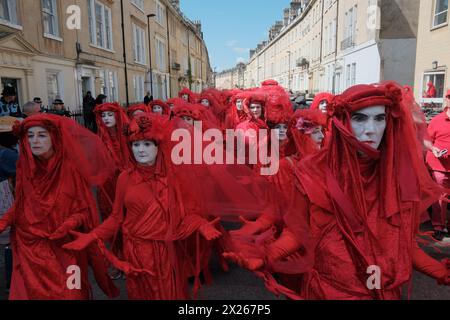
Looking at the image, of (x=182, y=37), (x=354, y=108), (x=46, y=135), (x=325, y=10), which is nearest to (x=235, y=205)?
(x=354, y=108)

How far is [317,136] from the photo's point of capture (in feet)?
12.3

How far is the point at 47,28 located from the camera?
495 inches

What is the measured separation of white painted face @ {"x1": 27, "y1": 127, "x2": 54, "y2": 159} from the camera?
8.74 feet

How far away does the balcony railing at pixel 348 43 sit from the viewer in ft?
82.2

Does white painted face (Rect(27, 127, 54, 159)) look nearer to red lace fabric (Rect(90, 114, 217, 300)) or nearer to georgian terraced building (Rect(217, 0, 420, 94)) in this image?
red lace fabric (Rect(90, 114, 217, 300))

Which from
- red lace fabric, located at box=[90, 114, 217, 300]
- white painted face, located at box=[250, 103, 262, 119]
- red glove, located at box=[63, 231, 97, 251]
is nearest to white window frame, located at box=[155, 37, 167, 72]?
white painted face, located at box=[250, 103, 262, 119]

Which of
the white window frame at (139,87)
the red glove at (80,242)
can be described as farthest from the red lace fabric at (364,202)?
the white window frame at (139,87)

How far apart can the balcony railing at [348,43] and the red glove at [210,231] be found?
25.3 metres

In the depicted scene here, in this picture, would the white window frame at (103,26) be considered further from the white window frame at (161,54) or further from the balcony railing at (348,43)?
the balcony railing at (348,43)

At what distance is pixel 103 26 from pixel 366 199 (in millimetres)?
18986

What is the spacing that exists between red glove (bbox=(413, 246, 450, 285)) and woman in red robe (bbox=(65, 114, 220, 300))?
4.04 ft

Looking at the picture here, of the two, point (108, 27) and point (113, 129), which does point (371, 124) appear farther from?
point (108, 27)

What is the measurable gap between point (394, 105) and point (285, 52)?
59.6m
